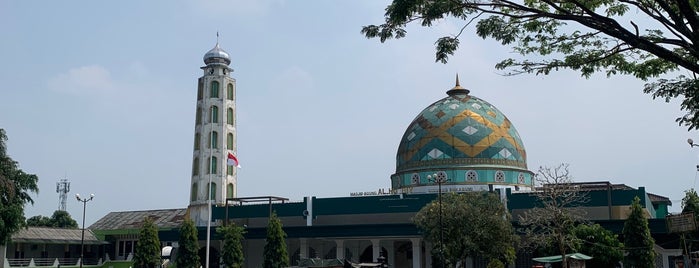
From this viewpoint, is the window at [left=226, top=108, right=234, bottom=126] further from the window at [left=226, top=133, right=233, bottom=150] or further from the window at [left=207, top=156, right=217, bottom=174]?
the window at [left=207, top=156, right=217, bottom=174]

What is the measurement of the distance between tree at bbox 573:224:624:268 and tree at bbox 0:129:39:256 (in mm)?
33948

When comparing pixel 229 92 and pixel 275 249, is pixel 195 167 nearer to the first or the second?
pixel 229 92

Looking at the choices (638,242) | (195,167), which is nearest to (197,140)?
(195,167)

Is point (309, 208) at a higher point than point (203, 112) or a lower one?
lower

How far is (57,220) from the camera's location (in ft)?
302

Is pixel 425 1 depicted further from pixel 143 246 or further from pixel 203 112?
pixel 203 112

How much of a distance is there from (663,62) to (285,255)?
36.5 metres

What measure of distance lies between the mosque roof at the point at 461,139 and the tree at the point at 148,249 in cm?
2161

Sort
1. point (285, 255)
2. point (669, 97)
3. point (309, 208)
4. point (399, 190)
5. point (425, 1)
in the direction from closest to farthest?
point (425, 1) → point (669, 97) → point (285, 255) → point (309, 208) → point (399, 190)

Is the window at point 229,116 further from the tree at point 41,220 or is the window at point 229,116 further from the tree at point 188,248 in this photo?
the tree at point 41,220

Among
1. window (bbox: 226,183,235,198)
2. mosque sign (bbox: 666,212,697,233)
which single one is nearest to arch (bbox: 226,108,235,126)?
window (bbox: 226,183,235,198)

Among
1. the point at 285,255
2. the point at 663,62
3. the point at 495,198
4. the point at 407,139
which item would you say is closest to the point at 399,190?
the point at 407,139

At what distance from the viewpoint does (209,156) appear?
213 feet

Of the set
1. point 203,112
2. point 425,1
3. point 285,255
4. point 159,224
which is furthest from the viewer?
point 159,224
